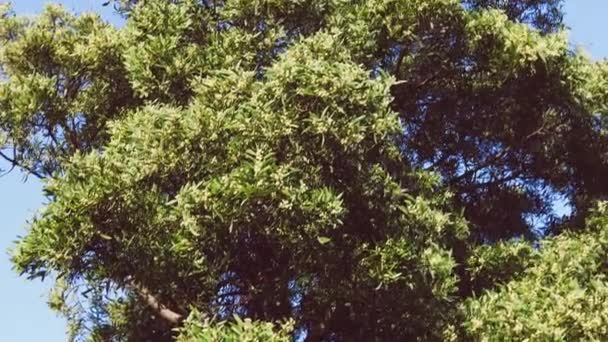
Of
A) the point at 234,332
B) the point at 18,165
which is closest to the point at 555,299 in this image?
the point at 234,332

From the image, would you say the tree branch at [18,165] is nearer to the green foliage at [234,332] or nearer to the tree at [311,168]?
the tree at [311,168]

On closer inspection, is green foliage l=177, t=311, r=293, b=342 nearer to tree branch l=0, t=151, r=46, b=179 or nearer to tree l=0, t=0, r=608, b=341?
tree l=0, t=0, r=608, b=341

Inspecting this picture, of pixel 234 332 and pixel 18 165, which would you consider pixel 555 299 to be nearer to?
pixel 234 332

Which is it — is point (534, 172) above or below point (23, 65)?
below

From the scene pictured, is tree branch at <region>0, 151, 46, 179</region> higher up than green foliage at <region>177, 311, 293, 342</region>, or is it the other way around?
tree branch at <region>0, 151, 46, 179</region>

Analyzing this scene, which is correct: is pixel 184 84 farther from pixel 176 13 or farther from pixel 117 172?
pixel 117 172

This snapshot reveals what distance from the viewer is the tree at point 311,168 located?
12.3 metres

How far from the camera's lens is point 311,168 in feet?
40.8

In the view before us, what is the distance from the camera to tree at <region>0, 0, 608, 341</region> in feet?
40.3

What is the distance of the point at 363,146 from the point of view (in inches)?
504

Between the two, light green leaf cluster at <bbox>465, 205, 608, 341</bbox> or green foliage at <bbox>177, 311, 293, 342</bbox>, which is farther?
light green leaf cluster at <bbox>465, 205, 608, 341</bbox>

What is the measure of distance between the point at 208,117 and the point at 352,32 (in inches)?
138

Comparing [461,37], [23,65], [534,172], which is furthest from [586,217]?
[23,65]

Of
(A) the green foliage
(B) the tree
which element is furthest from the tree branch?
(A) the green foliage
